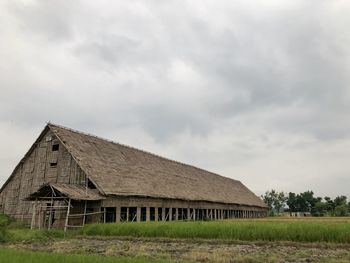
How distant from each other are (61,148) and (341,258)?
20665 mm

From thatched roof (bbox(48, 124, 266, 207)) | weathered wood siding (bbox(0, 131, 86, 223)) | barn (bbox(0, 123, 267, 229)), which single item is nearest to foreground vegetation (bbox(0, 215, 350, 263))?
barn (bbox(0, 123, 267, 229))

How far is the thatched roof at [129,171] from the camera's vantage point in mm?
27047

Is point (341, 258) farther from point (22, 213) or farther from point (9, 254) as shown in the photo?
point (22, 213)

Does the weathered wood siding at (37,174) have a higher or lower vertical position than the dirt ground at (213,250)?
higher

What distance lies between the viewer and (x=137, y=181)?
101 ft

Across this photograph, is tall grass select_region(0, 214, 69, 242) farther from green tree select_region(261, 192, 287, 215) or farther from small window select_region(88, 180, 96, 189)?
green tree select_region(261, 192, 287, 215)

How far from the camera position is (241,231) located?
1892cm

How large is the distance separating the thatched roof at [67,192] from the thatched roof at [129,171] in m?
0.71

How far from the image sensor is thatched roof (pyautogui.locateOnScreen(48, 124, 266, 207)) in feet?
88.7

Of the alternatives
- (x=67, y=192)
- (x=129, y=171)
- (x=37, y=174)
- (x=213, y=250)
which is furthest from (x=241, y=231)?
(x=37, y=174)

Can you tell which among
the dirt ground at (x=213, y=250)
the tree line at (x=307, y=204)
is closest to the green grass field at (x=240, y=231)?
the dirt ground at (x=213, y=250)

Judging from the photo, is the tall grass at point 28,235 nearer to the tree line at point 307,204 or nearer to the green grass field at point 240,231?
the green grass field at point 240,231

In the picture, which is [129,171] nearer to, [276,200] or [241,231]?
[241,231]

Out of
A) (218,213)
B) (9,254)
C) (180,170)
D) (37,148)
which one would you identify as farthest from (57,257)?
(218,213)
